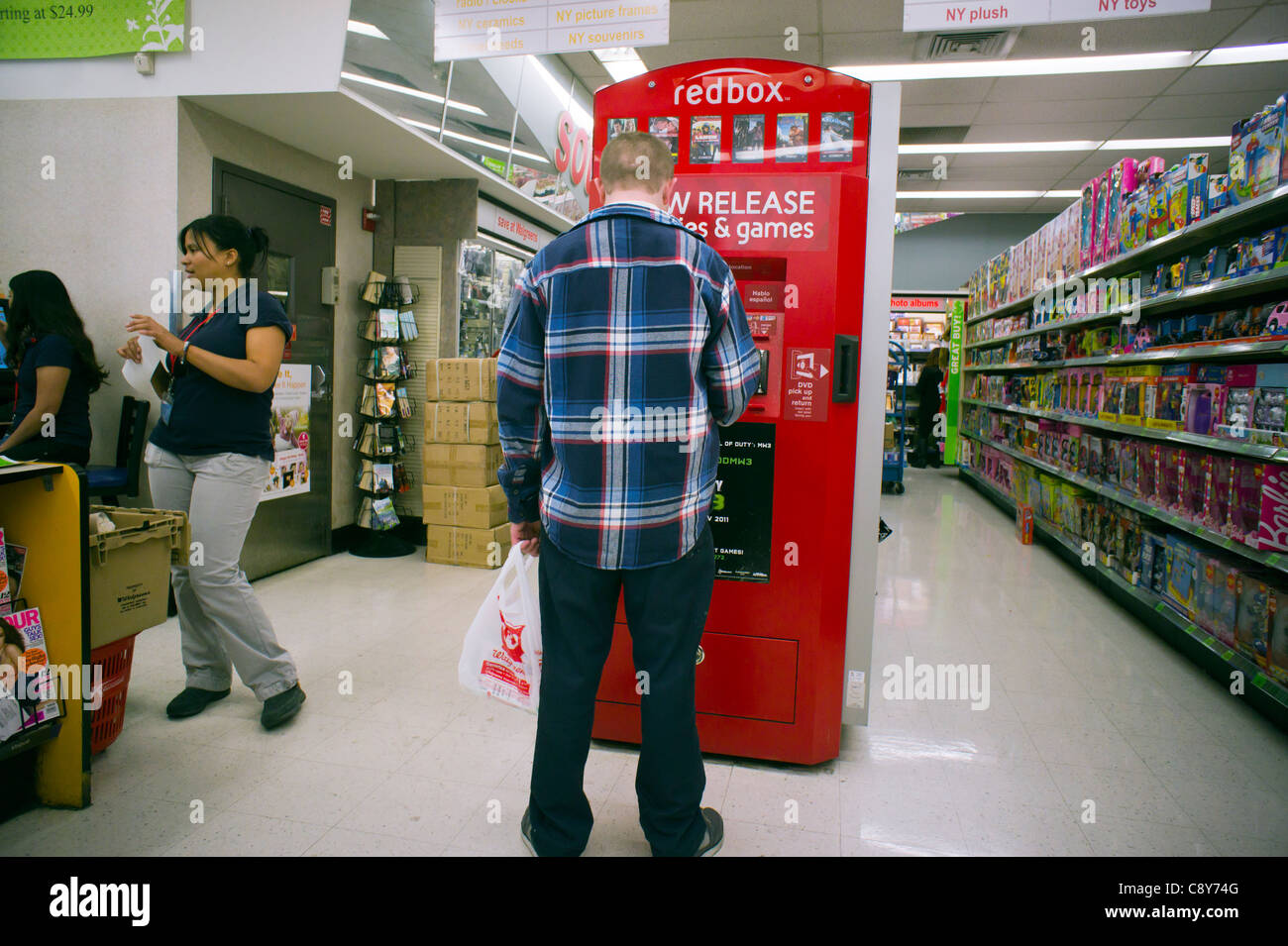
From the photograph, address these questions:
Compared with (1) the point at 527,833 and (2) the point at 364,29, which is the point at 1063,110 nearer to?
(2) the point at 364,29

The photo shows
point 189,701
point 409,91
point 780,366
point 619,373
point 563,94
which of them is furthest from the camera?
point 563,94

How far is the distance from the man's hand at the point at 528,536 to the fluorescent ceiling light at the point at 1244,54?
22.4ft

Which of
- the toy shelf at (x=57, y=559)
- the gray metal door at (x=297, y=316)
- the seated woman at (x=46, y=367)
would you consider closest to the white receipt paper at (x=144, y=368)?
the toy shelf at (x=57, y=559)

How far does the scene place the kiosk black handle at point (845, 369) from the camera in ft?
7.56

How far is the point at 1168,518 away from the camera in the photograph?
145 inches

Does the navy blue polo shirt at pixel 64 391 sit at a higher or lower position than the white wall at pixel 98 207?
lower

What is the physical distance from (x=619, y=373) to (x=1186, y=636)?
10.7 feet

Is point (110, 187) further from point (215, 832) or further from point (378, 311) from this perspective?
point (215, 832)

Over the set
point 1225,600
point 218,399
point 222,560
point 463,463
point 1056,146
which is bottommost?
point 1225,600

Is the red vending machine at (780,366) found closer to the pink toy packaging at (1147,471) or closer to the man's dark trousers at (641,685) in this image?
the man's dark trousers at (641,685)

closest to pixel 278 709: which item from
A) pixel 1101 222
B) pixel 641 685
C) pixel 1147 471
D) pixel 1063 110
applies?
pixel 641 685

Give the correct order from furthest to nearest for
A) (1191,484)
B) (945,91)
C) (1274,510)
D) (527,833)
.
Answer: (945,91), (1191,484), (1274,510), (527,833)

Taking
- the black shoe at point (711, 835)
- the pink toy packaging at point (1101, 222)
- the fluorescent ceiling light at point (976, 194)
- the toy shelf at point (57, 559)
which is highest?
the fluorescent ceiling light at point (976, 194)
